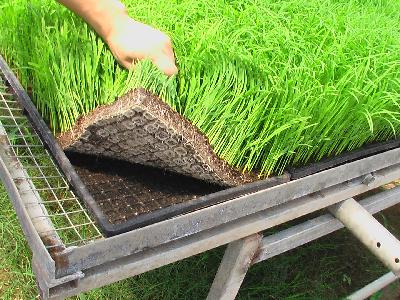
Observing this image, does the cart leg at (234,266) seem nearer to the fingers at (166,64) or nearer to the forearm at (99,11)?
the fingers at (166,64)

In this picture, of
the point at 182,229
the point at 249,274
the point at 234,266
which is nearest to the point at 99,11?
the point at 182,229

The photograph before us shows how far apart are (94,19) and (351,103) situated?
760 mm

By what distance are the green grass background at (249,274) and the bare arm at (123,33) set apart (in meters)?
1.00

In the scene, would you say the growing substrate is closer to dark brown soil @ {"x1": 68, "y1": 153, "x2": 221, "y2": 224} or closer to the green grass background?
dark brown soil @ {"x1": 68, "y1": 153, "x2": 221, "y2": 224}

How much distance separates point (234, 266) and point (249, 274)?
904 millimetres

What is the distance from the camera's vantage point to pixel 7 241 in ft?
6.70

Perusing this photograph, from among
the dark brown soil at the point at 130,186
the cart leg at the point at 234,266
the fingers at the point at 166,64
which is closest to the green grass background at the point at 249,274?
the cart leg at the point at 234,266

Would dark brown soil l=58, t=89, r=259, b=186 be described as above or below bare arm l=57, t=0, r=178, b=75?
below

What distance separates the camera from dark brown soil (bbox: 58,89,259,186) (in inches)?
44.8

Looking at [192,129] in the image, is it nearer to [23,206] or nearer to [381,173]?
[23,206]

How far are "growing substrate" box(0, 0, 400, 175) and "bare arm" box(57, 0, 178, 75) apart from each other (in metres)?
0.04

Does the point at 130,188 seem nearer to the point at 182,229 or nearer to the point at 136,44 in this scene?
the point at 182,229

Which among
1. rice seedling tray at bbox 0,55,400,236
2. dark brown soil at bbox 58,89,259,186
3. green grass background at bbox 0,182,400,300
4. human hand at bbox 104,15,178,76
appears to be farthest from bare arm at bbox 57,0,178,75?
green grass background at bbox 0,182,400,300

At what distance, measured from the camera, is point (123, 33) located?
1273 mm
